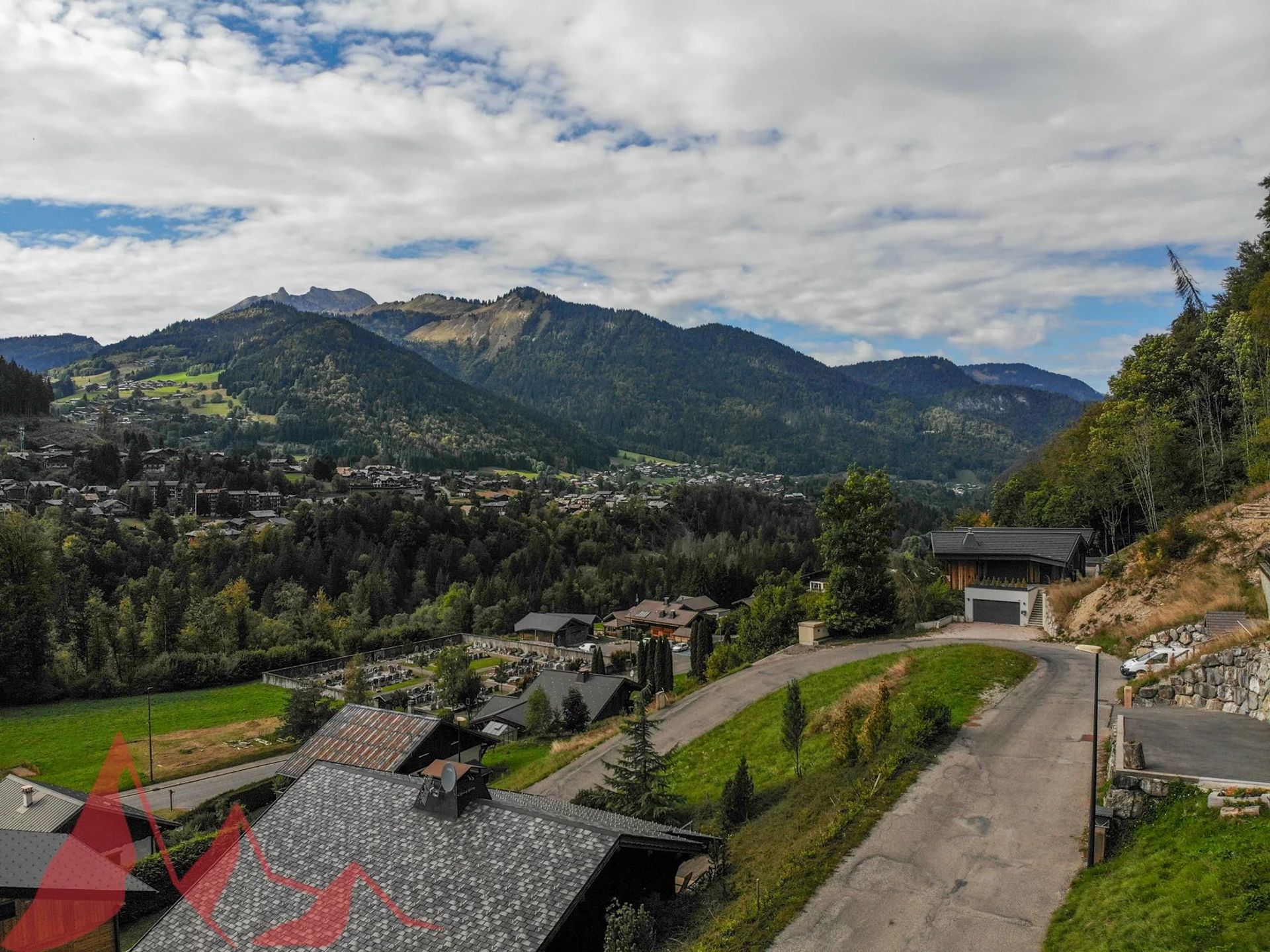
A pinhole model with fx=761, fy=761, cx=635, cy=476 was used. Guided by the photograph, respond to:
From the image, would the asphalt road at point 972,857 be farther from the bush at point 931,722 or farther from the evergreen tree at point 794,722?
the evergreen tree at point 794,722

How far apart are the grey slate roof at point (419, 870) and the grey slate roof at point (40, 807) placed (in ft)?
43.2

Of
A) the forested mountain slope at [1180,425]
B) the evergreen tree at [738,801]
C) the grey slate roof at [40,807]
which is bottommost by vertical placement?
the grey slate roof at [40,807]

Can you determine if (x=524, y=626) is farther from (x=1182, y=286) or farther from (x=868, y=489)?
(x=1182, y=286)

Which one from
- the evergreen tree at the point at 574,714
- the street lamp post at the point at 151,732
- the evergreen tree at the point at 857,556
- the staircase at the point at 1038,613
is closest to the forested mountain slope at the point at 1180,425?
the staircase at the point at 1038,613

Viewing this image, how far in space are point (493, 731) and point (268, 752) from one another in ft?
40.1

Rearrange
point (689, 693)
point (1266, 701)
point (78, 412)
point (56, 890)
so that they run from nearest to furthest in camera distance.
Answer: point (1266, 701)
point (56, 890)
point (689, 693)
point (78, 412)

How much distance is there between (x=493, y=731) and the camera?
1644 inches

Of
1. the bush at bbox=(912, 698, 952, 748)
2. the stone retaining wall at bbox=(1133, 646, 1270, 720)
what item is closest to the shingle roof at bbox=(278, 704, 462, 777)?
the bush at bbox=(912, 698, 952, 748)

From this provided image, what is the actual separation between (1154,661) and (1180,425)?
26.8m

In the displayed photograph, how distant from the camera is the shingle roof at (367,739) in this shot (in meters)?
21.7

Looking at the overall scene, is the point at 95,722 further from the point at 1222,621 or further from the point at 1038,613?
the point at 1222,621

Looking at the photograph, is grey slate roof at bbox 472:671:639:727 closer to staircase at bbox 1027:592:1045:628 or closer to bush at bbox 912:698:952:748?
staircase at bbox 1027:592:1045:628

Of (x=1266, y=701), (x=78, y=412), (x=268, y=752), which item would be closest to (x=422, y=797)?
(x=1266, y=701)

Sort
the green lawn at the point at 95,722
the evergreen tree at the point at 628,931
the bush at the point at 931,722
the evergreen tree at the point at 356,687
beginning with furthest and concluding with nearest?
the evergreen tree at the point at 356,687
the green lawn at the point at 95,722
the bush at the point at 931,722
the evergreen tree at the point at 628,931
